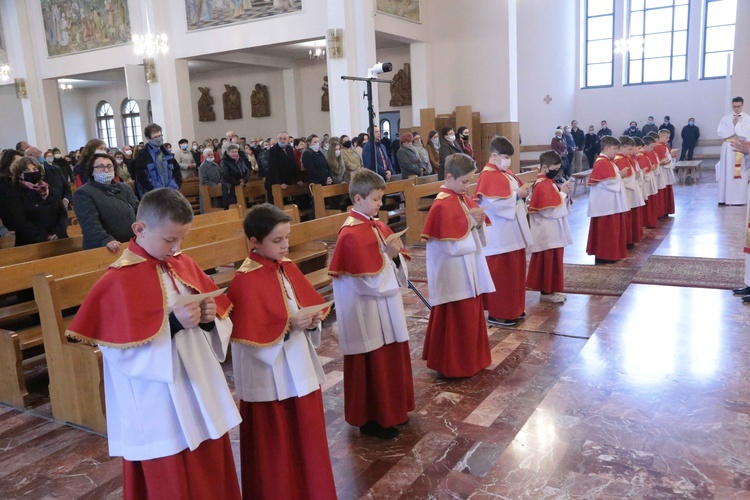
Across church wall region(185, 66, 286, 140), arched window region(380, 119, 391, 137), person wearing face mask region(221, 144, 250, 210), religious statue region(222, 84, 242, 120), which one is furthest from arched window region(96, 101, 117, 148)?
person wearing face mask region(221, 144, 250, 210)

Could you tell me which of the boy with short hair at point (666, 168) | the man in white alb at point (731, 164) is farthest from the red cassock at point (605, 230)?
the man in white alb at point (731, 164)

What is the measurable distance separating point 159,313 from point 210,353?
0.90 ft

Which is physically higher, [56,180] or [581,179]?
[56,180]

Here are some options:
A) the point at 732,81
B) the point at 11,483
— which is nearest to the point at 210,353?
the point at 11,483

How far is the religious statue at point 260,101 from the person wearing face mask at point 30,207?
1573 centimetres

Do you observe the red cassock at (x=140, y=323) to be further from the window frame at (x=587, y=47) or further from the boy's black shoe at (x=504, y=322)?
the window frame at (x=587, y=47)

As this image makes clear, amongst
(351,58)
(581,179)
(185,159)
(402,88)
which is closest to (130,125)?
(185,159)

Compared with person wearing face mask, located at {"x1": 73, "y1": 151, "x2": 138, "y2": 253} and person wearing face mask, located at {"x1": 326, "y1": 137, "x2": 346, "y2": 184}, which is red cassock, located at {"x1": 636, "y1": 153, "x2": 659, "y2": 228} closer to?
person wearing face mask, located at {"x1": 326, "y1": 137, "x2": 346, "y2": 184}

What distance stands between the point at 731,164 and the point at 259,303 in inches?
435

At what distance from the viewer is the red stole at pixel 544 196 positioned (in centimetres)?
595

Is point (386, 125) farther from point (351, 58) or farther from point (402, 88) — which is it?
point (351, 58)

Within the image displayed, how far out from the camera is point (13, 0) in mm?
17109

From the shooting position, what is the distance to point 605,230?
24.8ft

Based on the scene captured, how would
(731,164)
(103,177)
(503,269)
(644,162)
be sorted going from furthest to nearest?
1. (731,164)
2. (644,162)
3. (503,269)
4. (103,177)
